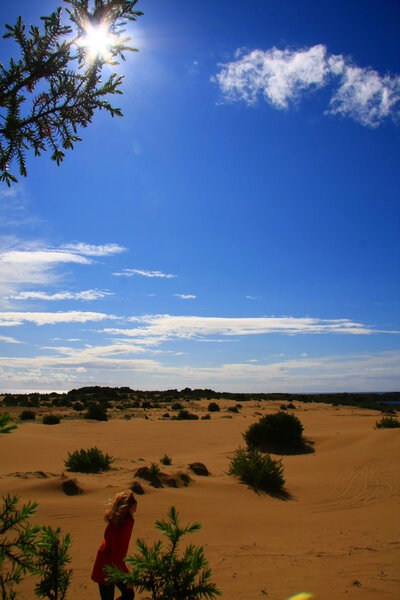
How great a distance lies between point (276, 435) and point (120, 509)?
42.6 ft

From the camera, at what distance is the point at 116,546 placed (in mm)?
3965

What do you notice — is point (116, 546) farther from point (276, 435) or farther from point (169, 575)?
point (276, 435)

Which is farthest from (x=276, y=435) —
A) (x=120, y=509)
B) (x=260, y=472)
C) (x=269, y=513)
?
(x=120, y=509)

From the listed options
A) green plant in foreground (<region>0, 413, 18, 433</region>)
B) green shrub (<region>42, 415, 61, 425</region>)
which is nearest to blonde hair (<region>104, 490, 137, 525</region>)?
green plant in foreground (<region>0, 413, 18, 433</region>)

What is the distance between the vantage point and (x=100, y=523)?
7.11 m

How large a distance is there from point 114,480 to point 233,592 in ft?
20.3

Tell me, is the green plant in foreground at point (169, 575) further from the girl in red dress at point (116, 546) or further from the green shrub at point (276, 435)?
the green shrub at point (276, 435)

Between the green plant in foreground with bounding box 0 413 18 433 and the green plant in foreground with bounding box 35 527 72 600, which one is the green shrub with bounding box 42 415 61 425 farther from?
the green plant in foreground with bounding box 0 413 18 433

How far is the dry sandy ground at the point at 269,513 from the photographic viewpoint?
5.16 metres

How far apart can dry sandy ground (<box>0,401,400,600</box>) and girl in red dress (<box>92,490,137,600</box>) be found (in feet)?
3.92

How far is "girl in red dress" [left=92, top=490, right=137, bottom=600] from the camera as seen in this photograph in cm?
391

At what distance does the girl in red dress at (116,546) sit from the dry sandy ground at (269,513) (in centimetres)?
→ 120

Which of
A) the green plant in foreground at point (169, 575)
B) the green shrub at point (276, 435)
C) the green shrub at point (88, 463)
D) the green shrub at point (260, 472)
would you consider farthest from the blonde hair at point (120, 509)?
the green shrub at point (276, 435)

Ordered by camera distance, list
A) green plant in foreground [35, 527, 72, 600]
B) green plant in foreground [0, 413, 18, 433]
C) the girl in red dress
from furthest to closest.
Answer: the girl in red dress, green plant in foreground [35, 527, 72, 600], green plant in foreground [0, 413, 18, 433]
